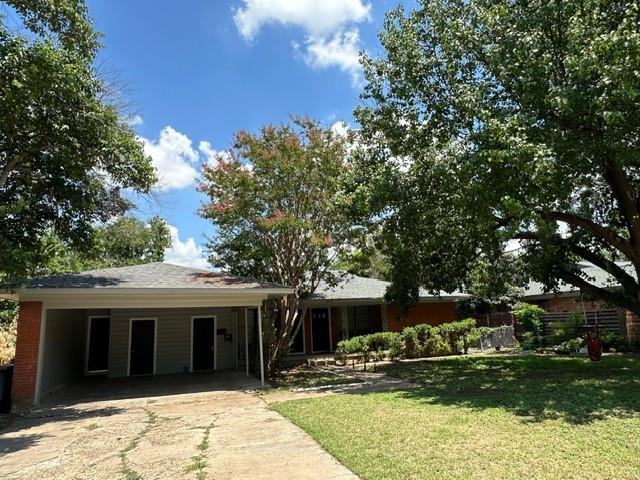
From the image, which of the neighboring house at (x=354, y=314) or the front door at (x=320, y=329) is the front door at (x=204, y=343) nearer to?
the neighboring house at (x=354, y=314)

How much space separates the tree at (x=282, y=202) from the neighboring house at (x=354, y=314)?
3.73m

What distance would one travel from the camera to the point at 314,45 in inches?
479

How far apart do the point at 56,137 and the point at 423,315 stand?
17.0 m

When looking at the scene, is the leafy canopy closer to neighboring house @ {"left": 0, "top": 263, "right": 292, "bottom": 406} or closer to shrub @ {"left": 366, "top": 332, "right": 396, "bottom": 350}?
neighboring house @ {"left": 0, "top": 263, "right": 292, "bottom": 406}

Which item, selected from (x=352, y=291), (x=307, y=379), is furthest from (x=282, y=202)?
(x=352, y=291)

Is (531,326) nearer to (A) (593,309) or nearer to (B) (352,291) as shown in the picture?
(A) (593,309)

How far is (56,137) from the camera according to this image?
33.9ft

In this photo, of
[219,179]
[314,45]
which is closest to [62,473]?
[219,179]

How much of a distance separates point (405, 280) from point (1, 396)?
1145 centimetres

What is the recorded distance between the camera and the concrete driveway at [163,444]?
5.59 meters

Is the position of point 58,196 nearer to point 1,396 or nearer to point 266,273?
point 1,396

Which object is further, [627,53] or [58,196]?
[58,196]

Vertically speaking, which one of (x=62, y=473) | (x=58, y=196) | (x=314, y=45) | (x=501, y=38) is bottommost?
(x=62, y=473)

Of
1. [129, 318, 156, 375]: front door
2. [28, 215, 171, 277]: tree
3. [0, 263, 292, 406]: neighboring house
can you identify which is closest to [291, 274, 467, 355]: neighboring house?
[0, 263, 292, 406]: neighboring house
